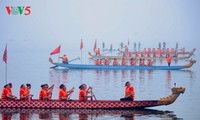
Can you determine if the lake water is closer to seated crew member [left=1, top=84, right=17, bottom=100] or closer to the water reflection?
the water reflection

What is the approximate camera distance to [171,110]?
18984mm

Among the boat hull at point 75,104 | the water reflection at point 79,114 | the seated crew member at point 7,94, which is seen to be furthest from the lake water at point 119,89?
the seated crew member at point 7,94

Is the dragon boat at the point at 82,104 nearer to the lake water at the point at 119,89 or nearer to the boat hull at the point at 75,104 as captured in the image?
the boat hull at the point at 75,104

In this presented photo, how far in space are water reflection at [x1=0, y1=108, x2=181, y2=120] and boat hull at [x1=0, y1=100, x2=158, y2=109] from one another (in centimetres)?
14

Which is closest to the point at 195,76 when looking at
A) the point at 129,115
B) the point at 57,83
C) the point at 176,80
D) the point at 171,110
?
the point at 176,80

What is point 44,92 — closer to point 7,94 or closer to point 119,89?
point 7,94

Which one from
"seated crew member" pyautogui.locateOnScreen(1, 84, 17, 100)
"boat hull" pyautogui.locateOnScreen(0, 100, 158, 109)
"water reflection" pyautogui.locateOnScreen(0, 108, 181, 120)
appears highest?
"seated crew member" pyautogui.locateOnScreen(1, 84, 17, 100)

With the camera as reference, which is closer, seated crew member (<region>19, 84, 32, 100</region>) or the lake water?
the lake water

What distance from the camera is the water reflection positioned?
16828 mm

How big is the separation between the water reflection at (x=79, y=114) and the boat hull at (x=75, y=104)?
0.14 metres

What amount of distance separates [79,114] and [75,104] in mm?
577

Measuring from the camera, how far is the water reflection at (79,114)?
55.2ft

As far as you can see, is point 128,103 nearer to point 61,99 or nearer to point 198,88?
point 61,99

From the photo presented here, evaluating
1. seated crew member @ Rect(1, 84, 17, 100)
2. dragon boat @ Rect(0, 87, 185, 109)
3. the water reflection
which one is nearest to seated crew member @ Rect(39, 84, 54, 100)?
dragon boat @ Rect(0, 87, 185, 109)
